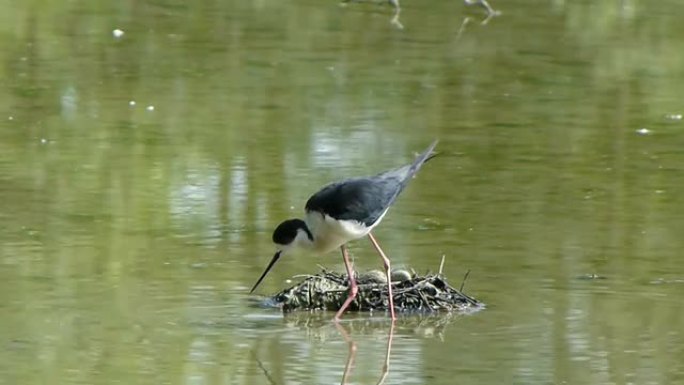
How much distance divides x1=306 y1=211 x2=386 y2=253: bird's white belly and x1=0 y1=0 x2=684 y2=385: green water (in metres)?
0.38

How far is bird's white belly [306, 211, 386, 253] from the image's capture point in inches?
336

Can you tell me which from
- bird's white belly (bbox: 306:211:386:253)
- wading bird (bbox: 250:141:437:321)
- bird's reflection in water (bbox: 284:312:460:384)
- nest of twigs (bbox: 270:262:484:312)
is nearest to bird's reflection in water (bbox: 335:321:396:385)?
bird's reflection in water (bbox: 284:312:460:384)

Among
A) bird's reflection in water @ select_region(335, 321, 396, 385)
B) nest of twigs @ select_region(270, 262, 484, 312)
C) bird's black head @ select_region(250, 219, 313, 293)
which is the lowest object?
bird's reflection in water @ select_region(335, 321, 396, 385)

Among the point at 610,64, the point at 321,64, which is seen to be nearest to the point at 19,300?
the point at 321,64

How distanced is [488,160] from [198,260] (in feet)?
10.8

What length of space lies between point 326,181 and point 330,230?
2.68 m

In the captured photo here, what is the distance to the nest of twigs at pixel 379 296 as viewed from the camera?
28.3 feet

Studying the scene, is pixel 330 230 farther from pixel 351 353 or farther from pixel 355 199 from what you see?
pixel 351 353

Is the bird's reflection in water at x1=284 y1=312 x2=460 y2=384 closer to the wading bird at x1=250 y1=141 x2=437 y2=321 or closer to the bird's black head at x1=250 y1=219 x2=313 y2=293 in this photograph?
the wading bird at x1=250 y1=141 x2=437 y2=321

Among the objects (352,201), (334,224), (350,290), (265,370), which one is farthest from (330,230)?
(265,370)

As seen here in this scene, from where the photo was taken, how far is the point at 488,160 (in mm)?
12125

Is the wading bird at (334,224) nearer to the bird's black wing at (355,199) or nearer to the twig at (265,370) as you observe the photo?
the bird's black wing at (355,199)

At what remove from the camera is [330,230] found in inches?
337

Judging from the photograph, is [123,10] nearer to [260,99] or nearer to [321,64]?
[321,64]
